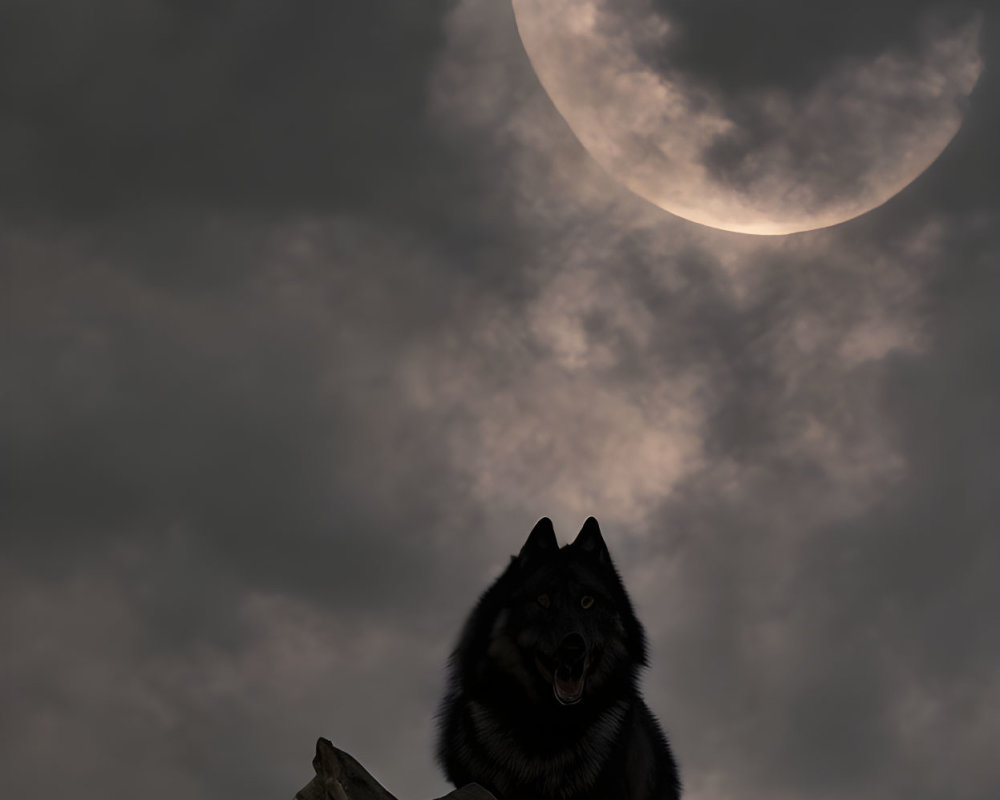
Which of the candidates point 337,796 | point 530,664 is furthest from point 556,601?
point 337,796

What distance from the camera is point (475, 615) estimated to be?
1291cm

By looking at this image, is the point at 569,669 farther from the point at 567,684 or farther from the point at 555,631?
the point at 555,631

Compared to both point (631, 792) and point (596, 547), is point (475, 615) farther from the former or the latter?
point (631, 792)

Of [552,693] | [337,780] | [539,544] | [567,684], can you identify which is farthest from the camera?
[539,544]

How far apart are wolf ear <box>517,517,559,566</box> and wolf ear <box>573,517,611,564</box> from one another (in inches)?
17.1

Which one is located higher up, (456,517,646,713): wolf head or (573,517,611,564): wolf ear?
(573,517,611,564): wolf ear

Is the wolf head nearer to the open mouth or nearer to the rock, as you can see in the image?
the open mouth

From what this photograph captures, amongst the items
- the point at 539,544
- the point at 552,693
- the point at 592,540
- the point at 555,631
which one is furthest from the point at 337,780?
the point at 592,540

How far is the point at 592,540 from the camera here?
43.2 ft

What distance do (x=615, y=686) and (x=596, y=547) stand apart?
1.99 meters

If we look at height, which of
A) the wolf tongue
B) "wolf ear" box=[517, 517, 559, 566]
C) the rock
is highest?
"wolf ear" box=[517, 517, 559, 566]

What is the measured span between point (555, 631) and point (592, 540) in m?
1.93

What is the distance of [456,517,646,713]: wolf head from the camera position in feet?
37.9

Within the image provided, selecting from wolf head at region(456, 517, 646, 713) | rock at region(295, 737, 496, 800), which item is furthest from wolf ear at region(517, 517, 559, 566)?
rock at region(295, 737, 496, 800)
